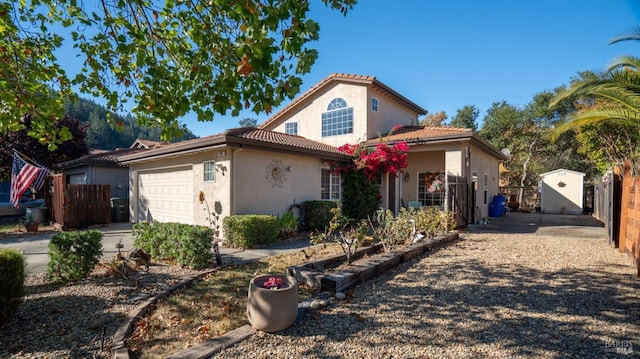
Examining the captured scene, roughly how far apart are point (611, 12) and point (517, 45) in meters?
3.12

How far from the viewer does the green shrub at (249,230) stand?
8.02 meters

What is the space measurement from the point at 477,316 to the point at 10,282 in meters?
5.85

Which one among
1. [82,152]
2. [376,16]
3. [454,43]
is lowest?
[82,152]

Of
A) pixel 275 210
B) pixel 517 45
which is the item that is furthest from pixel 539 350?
pixel 517 45

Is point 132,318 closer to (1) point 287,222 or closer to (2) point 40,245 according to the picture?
(1) point 287,222

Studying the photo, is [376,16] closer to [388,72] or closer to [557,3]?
[557,3]

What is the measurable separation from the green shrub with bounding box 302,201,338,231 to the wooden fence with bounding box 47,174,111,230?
8998 mm

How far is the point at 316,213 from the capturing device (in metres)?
10.6

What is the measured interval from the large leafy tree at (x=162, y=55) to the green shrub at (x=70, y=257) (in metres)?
1.88

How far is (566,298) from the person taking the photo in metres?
4.43

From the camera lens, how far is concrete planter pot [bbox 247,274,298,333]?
11.0 ft

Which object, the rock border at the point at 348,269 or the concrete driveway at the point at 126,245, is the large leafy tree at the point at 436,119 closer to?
the concrete driveway at the point at 126,245

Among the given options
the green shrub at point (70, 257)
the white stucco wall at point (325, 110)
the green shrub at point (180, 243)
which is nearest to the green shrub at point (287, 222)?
the green shrub at point (180, 243)

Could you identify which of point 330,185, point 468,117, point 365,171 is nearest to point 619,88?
point 365,171
